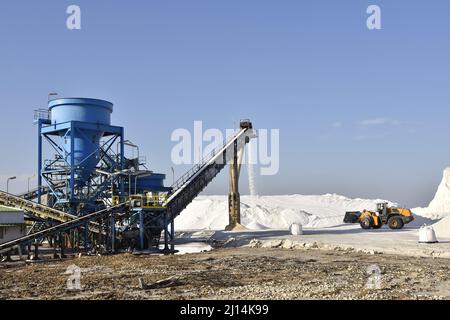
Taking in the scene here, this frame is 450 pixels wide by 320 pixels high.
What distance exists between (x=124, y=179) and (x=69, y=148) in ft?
14.5

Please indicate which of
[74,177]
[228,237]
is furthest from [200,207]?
[74,177]

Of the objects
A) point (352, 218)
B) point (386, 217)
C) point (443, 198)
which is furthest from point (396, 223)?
point (443, 198)

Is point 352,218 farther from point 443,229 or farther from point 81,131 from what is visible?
point 81,131

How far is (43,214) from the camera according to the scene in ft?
110

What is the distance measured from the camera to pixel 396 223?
40.0 meters

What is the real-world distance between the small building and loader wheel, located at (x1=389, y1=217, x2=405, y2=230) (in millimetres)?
26397

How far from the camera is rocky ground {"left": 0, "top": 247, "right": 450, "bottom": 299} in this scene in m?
15.6

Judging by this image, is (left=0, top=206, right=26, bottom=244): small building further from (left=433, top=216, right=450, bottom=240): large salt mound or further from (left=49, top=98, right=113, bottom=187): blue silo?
(left=433, top=216, right=450, bottom=240): large salt mound

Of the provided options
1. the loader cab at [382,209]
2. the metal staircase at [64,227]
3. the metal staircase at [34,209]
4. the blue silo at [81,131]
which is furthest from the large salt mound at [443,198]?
the metal staircase at [34,209]

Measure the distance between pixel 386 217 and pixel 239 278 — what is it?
2465cm

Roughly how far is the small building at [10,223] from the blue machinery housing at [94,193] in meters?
1.10

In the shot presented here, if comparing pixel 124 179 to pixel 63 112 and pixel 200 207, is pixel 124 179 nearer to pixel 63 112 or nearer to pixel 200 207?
pixel 63 112

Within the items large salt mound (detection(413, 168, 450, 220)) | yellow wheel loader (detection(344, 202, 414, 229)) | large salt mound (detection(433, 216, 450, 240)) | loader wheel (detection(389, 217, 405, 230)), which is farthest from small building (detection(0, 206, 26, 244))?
large salt mound (detection(413, 168, 450, 220))

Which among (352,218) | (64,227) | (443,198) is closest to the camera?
(64,227)
